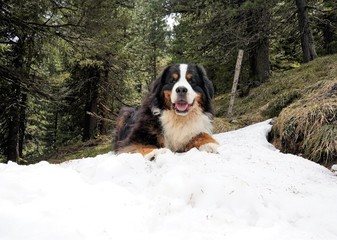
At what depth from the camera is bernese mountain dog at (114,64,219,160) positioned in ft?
13.3

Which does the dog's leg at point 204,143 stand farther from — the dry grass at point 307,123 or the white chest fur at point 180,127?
the dry grass at point 307,123

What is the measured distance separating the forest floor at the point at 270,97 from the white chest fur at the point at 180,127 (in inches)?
166

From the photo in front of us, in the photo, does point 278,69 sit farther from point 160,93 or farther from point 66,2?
point 160,93

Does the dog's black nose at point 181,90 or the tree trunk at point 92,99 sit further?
the tree trunk at point 92,99

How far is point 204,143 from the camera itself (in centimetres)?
411

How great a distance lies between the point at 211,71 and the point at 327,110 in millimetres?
11325

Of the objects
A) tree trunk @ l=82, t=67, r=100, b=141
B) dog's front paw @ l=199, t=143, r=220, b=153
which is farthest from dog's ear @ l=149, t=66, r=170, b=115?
tree trunk @ l=82, t=67, r=100, b=141

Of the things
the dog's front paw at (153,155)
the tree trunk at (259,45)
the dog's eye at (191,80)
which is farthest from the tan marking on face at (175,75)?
the tree trunk at (259,45)

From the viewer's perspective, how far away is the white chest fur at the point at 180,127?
415 cm

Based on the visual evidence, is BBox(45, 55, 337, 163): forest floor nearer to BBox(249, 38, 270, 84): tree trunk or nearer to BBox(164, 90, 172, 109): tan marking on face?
BBox(249, 38, 270, 84): tree trunk

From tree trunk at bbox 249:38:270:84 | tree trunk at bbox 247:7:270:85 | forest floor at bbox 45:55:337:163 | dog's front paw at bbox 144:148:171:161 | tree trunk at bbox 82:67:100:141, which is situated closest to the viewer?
dog's front paw at bbox 144:148:171:161

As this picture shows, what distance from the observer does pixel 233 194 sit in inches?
89.8

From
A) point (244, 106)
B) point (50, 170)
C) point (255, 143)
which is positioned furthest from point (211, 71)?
point (50, 170)

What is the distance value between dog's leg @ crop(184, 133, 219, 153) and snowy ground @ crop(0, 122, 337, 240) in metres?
0.74
